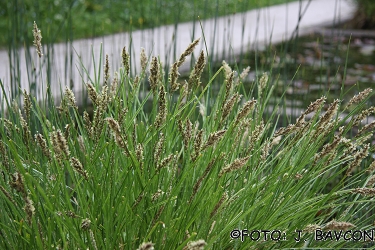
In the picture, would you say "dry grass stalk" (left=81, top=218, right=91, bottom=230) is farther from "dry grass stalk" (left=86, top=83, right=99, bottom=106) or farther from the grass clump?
"dry grass stalk" (left=86, top=83, right=99, bottom=106)

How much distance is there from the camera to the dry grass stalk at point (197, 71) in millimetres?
1058

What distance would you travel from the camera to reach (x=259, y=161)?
51.8 inches

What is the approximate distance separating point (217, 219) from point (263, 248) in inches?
5.4

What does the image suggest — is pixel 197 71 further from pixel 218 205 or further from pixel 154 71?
pixel 218 205

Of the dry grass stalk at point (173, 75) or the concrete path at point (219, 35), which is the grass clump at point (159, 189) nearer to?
the dry grass stalk at point (173, 75)

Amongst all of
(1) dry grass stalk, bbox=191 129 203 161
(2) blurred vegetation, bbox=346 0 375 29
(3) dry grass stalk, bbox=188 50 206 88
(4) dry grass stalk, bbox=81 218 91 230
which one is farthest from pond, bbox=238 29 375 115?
(4) dry grass stalk, bbox=81 218 91 230

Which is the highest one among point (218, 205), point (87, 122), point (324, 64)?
point (87, 122)

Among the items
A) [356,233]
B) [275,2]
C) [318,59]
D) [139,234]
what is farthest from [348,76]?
[275,2]

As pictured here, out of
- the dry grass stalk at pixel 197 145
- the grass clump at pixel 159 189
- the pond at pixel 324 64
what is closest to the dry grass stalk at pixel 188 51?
the grass clump at pixel 159 189

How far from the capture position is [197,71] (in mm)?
1104

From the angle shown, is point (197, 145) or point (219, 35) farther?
point (219, 35)

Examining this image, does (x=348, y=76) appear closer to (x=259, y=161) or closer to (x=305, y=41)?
(x=305, y=41)

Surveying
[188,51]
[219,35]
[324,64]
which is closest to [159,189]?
[188,51]

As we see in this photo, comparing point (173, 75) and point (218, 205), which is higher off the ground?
point (173, 75)
